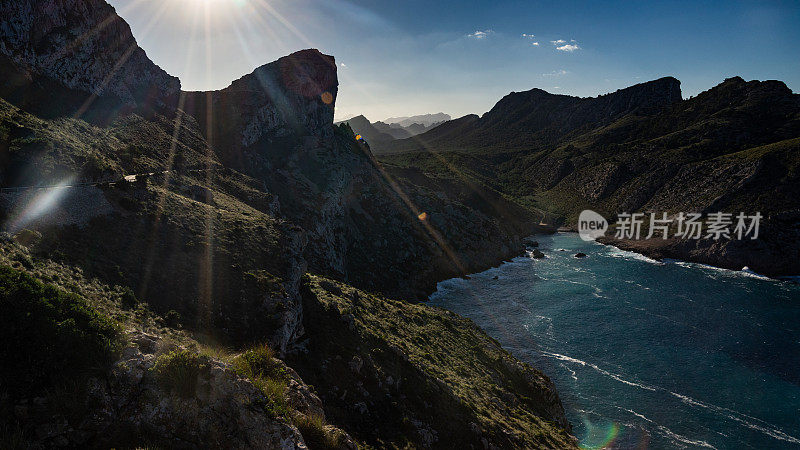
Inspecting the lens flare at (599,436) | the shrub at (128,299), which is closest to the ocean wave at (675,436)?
the lens flare at (599,436)

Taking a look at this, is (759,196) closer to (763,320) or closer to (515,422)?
(763,320)

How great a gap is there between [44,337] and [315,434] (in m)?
9.06

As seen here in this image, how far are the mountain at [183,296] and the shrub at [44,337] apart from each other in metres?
0.05

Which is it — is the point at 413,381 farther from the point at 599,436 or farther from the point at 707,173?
the point at 707,173

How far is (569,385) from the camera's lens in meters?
46.8

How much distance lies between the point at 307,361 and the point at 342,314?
347 inches

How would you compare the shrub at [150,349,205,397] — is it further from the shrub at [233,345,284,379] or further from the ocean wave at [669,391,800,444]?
the ocean wave at [669,391,800,444]

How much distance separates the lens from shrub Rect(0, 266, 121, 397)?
9.79 meters

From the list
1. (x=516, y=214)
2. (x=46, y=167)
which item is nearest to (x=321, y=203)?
(x=46, y=167)

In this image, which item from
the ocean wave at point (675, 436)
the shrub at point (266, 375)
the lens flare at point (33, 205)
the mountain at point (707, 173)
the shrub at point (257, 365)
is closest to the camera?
the shrub at point (266, 375)

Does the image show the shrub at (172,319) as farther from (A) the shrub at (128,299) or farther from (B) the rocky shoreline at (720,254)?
(B) the rocky shoreline at (720,254)

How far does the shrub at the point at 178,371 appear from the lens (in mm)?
11094

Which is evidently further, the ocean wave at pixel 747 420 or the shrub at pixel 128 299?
the ocean wave at pixel 747 420

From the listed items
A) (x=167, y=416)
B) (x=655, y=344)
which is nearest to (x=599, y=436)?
(x=655, y=344)
